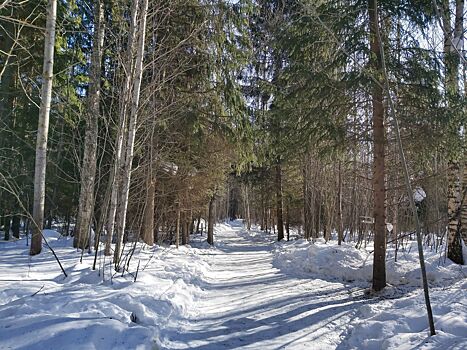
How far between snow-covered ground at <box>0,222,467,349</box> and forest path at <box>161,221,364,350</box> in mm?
16

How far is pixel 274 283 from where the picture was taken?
8719 mm

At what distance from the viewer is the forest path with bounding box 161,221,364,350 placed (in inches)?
188

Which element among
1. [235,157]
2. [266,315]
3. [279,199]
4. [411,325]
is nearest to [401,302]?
[411,325]

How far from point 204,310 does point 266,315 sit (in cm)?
107

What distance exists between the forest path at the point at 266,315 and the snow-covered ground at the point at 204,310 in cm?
2

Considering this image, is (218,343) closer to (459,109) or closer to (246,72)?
(459,109)

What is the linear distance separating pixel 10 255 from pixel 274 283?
6.19 metres

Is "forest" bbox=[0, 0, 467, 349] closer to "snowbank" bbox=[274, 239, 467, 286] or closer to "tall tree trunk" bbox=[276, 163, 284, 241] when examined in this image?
"snowbank" bbox=[274, 239, 467, 286]

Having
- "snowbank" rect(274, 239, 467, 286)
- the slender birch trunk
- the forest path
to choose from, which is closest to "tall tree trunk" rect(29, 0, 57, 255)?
the slender birch trunk

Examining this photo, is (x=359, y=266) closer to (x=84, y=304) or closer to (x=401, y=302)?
(x=401, y=302)

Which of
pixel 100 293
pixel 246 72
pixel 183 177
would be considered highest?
pixel 246 72

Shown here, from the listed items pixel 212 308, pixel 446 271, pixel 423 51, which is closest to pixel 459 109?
pixel 423 51

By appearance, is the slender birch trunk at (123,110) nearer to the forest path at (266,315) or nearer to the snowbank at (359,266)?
the forest path at (266,315)

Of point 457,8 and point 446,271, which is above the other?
point 457,8
